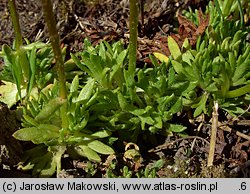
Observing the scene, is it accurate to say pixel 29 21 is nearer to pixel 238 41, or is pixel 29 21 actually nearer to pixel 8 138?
pixel 8 138

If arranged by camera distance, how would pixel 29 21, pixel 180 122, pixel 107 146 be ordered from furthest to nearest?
pixel 29 21 → pixel 180 122 → pixel 107 146

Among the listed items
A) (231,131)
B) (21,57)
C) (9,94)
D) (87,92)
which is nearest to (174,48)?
(231,131)

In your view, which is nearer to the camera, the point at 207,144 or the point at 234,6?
the point at 207,144

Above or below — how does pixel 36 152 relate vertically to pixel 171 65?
below

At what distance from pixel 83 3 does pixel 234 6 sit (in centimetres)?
123

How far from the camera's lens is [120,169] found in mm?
3287

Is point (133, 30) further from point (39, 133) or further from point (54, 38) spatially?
point (39, 133)

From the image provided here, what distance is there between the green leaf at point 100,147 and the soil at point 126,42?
0.36 ft

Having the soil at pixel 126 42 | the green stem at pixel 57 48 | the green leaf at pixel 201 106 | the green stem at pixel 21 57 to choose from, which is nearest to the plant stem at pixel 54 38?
the green stem at pixel 57 48

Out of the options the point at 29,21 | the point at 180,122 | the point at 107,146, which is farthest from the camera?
the point at 29,21

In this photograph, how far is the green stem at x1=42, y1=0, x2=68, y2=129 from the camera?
271 centimetres

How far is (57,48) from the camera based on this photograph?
2.90 meters

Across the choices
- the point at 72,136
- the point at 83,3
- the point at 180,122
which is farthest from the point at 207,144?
the point at 83,3

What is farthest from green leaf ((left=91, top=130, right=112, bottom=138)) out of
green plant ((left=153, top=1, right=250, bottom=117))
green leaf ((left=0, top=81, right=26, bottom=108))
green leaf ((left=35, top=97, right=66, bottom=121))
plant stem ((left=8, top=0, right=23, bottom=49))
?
plant stem ((left=8, top=0, right=23, bottom=49))
